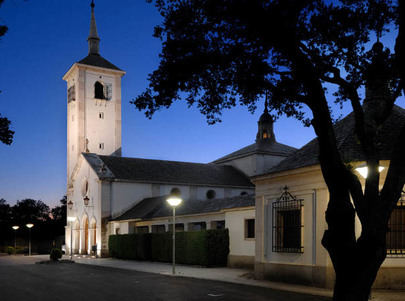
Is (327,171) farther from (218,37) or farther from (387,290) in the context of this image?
(387,290)

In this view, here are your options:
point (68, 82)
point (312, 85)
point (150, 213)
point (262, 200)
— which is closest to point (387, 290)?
point (262, 200)

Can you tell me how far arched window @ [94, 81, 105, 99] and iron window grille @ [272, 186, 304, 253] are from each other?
49.6 m

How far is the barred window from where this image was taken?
16203mm

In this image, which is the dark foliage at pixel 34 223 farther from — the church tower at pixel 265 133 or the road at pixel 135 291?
the road at pixel 135 291

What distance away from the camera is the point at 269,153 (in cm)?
5891

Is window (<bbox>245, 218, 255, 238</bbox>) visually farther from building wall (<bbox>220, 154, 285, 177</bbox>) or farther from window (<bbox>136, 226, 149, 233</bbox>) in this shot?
building wall (<bbox>220, 154, 285, 177</bbox>)

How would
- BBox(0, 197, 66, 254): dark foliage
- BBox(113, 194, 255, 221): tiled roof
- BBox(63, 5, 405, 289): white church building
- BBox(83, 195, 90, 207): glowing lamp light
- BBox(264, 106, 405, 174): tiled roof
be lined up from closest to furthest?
1. BBox(264, 106, 405, 174): tiled roof
2. BBox(63, 5, 405, 289): white church building
3. BBox(113, 194, 255, 221): tiled roof
4. BBox(83, 195, 90, 207): glowing lamp light
5. BBox(0, 197, 66, 254): dark foliage

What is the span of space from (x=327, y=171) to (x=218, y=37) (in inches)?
145

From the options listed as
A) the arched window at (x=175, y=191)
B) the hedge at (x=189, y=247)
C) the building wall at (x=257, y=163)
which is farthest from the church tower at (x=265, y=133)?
the hedge at (x=189, y=247)

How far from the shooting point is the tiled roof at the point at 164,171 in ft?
166

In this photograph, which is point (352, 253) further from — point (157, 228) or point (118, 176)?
point (118, 176)

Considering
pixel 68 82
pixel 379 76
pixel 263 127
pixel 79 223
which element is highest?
pixel 68 82

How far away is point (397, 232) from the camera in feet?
53.7

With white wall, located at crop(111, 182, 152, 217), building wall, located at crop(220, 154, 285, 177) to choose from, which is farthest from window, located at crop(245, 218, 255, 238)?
building wall, located at crop(220, 154, 285, 177)
